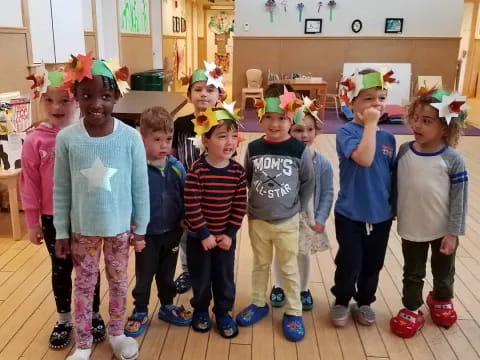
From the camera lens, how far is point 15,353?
2.06 metres

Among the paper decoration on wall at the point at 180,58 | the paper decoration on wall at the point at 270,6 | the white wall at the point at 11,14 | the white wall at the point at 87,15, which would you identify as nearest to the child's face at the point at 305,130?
the white wall at the point at 11,14

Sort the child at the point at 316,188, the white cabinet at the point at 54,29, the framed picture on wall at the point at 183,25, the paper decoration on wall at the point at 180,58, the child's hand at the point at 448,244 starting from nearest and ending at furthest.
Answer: the child's hand at the point at 448,244, the child at the point at 316,188, the white cabinet at the point at 54,29, the paper decoration on wall at the point at 180,58, the framed picture on wall at the point at 183,25

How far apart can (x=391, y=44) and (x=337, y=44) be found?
43.7 inches

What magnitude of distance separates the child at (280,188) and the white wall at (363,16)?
8130 mm

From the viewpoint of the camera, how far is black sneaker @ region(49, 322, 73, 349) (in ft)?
6.82

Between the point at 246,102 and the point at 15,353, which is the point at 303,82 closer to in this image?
the point at 246,102

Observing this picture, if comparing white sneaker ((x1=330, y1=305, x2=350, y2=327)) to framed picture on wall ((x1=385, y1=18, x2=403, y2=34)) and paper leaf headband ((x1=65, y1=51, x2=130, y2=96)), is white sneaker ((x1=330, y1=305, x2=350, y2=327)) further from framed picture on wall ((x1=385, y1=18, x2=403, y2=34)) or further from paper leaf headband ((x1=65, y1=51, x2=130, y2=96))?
framed picture on wall ((x1=385, y1=18, x2=403, y2=34))

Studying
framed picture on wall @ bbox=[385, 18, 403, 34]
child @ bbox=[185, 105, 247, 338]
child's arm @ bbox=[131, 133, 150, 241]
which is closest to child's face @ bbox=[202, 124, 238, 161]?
child @ bbox=[185, 105, 247, 338]

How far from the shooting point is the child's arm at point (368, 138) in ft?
6.26

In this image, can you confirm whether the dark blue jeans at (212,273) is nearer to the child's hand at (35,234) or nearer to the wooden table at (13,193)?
the child's hand at (35,234)

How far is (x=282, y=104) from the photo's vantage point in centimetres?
196

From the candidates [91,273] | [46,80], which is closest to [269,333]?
[91,273]

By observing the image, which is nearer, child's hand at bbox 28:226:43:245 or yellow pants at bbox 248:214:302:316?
child's hand at bbox 28:226:43:245

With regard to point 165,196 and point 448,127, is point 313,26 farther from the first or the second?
point 165,196
